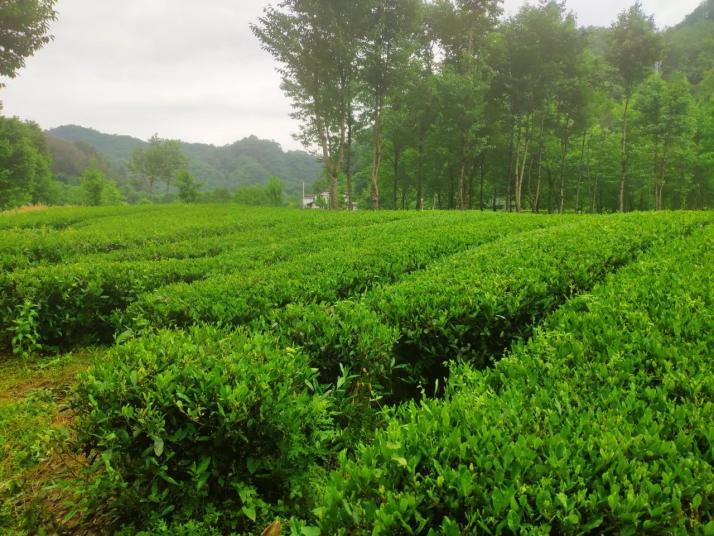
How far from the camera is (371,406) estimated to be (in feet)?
13.0

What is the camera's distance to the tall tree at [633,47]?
94.4 ft

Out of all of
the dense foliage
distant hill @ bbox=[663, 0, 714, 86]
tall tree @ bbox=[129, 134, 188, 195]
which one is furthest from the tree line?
tall tree @ bbox=[129, 134, 188, 195]

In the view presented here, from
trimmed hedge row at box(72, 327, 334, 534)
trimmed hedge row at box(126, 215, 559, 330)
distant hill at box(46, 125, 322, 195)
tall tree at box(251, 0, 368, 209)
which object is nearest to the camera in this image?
trimmed hedge row at box(72, 327, 334, 534)

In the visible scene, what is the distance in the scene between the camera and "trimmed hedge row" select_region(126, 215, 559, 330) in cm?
475

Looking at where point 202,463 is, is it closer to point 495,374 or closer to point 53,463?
point 53,463

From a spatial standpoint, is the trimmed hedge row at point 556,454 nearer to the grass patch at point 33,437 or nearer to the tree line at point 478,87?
the grass patch at point 33,437

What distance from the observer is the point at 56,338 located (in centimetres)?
610

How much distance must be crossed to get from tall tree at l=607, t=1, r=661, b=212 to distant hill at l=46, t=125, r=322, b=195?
264 feet

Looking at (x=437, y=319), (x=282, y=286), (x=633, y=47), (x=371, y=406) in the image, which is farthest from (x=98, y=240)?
(x=633, y=47)

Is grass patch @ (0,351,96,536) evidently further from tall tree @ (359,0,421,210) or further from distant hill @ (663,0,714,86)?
distant hill @ (663,0,714,86)

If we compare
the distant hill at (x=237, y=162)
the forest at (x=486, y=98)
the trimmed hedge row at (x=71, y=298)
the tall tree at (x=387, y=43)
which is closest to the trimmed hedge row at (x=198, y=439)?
the trimmed hedge row at (x=71, y=298)

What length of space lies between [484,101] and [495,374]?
3203 centimetres

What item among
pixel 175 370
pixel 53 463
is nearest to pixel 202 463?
pixel 175 370

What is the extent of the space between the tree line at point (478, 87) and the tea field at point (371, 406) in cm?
2396
